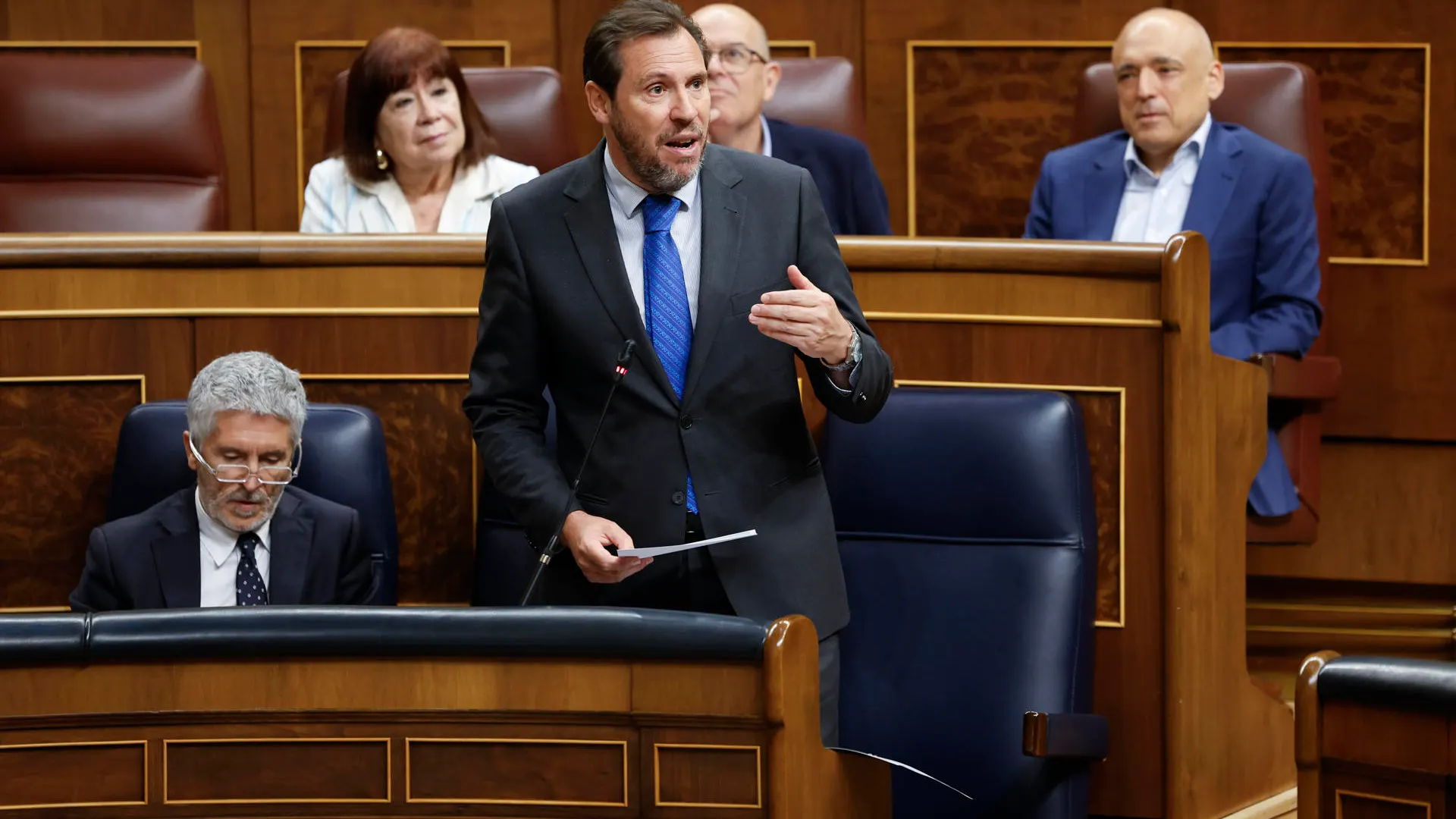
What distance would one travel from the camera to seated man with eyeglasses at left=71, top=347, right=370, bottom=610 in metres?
1.34

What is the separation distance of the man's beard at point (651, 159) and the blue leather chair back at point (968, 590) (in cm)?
29

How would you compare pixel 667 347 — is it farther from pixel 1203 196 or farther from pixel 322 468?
pixel 1203 196

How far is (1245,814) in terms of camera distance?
143cm

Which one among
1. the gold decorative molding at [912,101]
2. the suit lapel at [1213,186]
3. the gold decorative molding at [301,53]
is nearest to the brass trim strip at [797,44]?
the gold decorative molding at [912,101]

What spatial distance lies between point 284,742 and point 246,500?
435 mm

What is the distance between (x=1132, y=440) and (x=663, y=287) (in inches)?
17.4

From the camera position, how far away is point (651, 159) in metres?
1.16

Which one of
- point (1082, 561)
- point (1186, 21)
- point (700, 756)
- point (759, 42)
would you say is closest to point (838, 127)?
point (759, 42)

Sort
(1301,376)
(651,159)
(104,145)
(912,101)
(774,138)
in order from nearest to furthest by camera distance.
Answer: (651,159), (1301,376), (774,138), (104,145), (912,101)

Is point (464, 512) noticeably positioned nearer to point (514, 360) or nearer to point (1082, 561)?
point (514, 360)

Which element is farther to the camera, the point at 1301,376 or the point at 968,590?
the point at 1301,376

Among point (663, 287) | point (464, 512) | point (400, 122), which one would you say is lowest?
point (464, 512)

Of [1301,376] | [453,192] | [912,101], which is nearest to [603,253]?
[453,192]

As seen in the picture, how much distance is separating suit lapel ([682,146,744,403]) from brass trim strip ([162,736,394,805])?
0.33m
